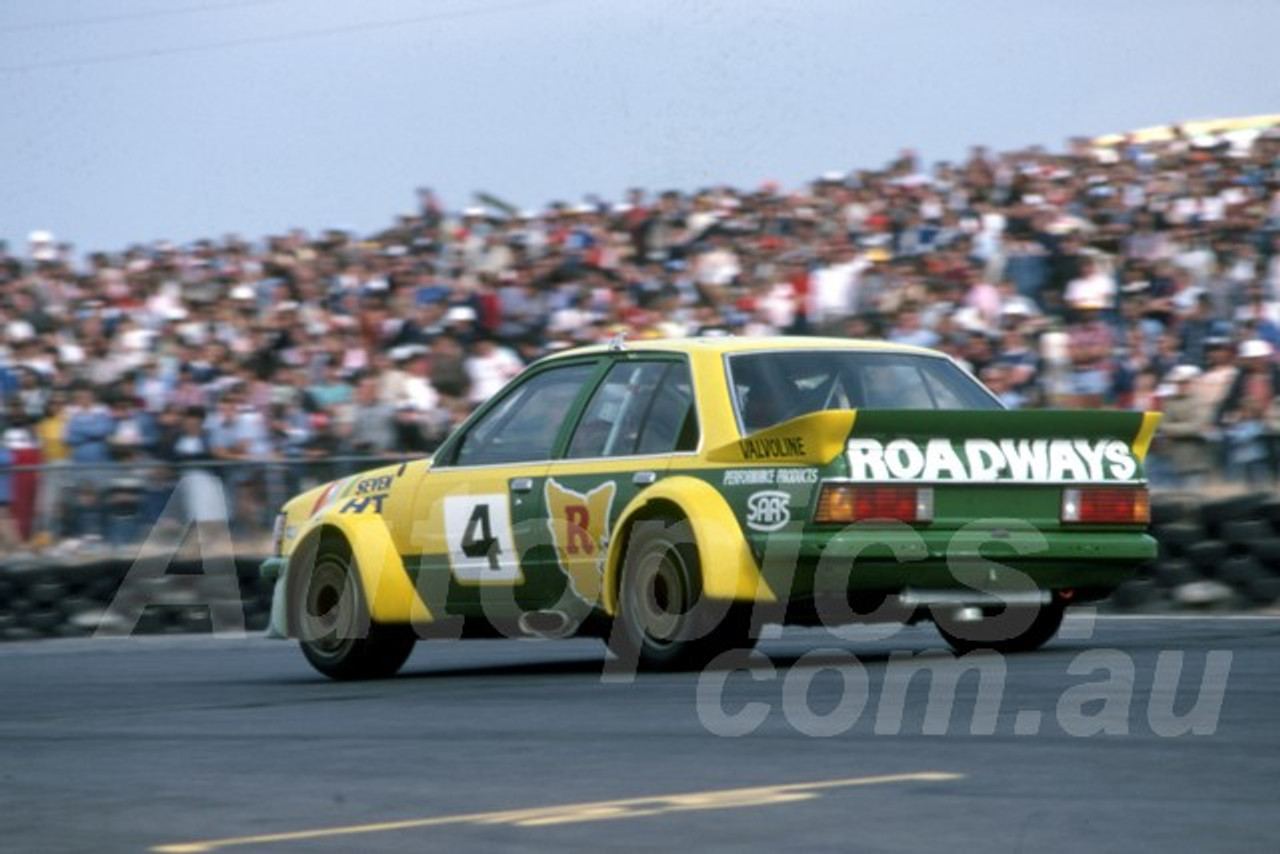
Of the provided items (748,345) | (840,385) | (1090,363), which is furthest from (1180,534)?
(748,345)

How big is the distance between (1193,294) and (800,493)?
668 cm

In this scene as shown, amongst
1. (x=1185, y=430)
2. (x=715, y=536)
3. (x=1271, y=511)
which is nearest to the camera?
(x=715, y=536)

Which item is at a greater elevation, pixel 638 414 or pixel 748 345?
pixel 748 345

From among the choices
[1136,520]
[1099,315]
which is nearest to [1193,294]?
[1099,315]

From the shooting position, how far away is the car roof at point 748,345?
1021 cm

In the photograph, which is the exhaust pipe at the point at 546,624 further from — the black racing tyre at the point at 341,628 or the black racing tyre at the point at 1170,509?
the black racing tyre at the point at 1170,509

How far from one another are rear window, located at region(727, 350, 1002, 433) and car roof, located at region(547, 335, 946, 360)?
1.2 inches

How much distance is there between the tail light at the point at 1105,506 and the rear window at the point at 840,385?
0.53 meters

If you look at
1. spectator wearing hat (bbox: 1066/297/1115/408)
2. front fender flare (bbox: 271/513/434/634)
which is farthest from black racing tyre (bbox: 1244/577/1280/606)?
front fender flare (bbox: 271/513/434/634)

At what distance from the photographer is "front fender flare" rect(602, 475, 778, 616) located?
30.7 feet

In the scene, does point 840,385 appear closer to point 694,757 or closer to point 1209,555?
point 694,757

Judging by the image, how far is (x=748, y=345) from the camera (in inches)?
402

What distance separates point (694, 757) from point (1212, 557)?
7216 millimetres
